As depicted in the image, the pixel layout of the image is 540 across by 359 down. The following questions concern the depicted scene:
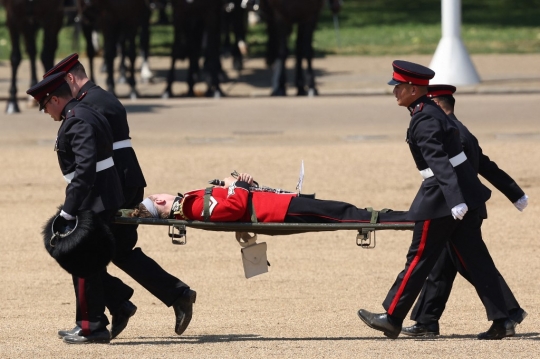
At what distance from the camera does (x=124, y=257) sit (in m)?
6.82

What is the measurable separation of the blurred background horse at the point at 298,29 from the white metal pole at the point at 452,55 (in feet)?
5.35

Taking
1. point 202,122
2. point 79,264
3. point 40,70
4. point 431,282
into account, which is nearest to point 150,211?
point 79,264

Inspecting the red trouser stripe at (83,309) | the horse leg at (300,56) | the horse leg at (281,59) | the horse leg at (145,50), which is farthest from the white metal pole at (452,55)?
the red trouser stripe at (83,309)

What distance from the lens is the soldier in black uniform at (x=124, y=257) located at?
6.79 meters

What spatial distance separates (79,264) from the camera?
646cm

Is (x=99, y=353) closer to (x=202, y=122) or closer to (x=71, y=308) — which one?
(x=71, y=308)

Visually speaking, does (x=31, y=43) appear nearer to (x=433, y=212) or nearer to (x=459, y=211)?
(x=433, y=212)

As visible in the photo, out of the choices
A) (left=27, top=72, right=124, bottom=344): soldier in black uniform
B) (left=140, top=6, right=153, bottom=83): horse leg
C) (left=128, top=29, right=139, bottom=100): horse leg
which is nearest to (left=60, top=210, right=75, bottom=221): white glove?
(left=27, top=72, right=124, bottom=344): soldier in black uniform

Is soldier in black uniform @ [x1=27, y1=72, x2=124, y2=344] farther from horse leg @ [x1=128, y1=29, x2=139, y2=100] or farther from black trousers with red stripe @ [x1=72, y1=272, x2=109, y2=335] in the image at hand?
horse leg @ [x1=128, y1=29, x2=139, y2=100]

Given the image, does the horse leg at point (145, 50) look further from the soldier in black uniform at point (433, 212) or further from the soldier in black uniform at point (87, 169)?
the soldier in black uniform at point (433, 212)

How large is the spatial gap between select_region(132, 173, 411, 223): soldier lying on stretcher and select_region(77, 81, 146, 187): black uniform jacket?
23 centimetres

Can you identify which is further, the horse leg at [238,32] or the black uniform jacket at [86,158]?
the horse leg at [238,32]

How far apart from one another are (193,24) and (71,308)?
10.6 metres

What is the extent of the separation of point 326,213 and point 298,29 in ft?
37.1
